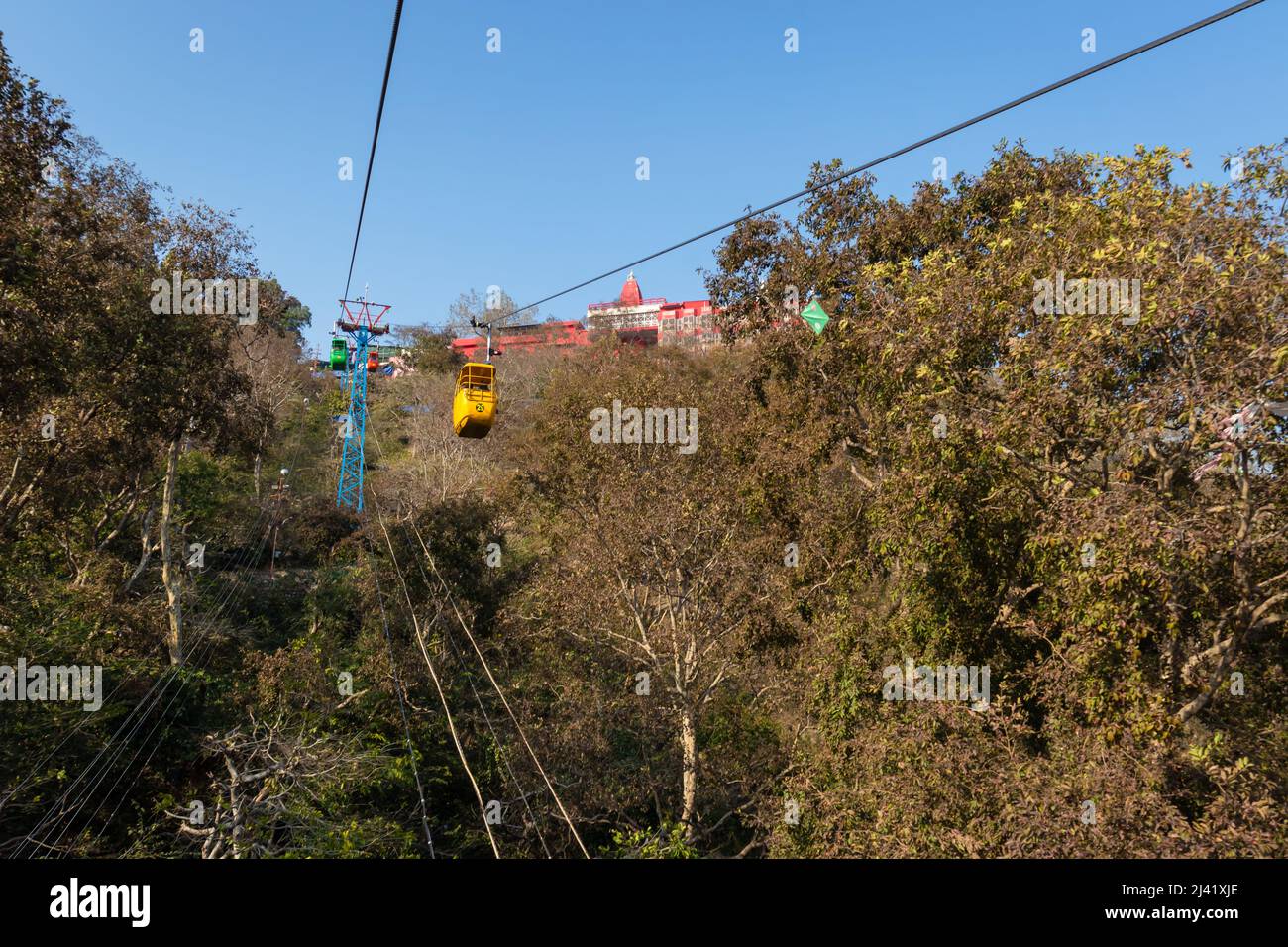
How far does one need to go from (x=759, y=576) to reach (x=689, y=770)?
3436 millimetres

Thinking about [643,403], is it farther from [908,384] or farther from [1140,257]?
[1140,257]

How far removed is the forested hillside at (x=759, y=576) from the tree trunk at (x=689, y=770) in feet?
0.45

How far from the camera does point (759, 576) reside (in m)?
12.9

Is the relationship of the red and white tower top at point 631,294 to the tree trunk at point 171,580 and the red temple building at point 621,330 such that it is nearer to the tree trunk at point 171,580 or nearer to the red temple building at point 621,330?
the red temple building at point 621,330

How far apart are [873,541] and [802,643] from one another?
3512 mm

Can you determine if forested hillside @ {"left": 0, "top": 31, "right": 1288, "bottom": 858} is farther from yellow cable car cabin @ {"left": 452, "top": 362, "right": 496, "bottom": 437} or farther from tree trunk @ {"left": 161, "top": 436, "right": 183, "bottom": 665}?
yellow cable car cabin @ {"left": 452, "top": 362, "right": 496, "bottom": 437}

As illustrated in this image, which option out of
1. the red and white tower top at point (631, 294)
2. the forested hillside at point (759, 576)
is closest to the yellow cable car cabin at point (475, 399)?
the forested hillside at point (759, 576)

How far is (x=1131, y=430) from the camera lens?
243 inches

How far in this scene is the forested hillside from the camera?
605 cm

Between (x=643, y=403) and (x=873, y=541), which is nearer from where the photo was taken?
(x=873, y=541)

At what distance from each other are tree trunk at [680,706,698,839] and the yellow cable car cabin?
5753 millimetres

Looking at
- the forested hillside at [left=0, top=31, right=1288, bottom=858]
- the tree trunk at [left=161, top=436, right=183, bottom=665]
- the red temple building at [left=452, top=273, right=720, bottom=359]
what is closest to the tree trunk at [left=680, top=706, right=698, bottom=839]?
the forested hillside at [left=0, top=31, right=1288, bottom=858]

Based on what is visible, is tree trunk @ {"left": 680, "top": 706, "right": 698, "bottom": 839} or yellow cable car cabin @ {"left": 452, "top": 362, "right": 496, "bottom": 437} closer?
yellow cable car cabin @ {"left": 452, "top": 362, "right": 496, "bottom": 437}
